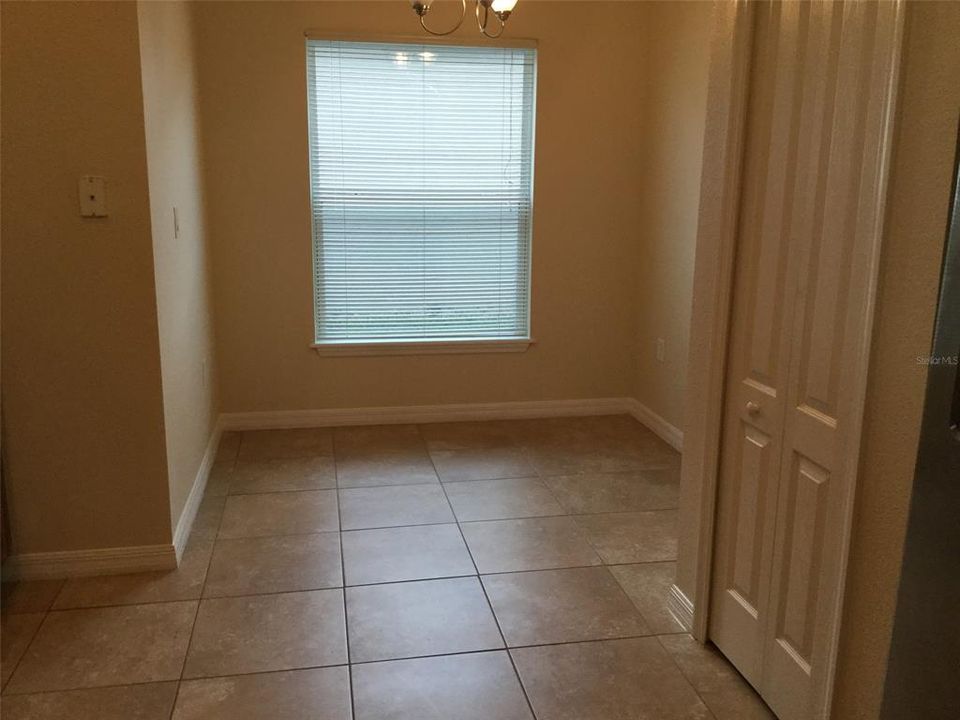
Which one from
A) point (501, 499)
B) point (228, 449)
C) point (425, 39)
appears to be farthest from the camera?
point (425, 39)

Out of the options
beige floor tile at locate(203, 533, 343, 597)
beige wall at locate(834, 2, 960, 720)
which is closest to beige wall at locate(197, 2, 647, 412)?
beige floor tile at locate(203, 533, 343, 597)

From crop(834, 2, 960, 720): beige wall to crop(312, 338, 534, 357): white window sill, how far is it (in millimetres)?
3096

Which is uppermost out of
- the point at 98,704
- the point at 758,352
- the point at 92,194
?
the point at 92,194

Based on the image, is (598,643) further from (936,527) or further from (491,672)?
(936,527)

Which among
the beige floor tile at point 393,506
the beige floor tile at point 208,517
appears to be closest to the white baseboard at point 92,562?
the beige floor tile at point 208,517

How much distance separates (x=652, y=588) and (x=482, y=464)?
4.52ft

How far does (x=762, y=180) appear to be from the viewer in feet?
6.53

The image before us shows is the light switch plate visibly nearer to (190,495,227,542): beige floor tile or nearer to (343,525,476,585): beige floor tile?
(190,495,227,542): beige floor tile

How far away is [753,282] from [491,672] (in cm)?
129

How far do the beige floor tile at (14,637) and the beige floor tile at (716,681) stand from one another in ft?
6.18

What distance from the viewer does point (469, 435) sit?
14.4ft

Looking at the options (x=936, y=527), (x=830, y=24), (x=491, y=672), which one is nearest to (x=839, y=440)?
(x=936, y=527)

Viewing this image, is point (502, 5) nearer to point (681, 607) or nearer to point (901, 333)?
point (901, 333)

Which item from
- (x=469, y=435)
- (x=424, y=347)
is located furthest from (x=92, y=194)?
(x=469, y=435)
